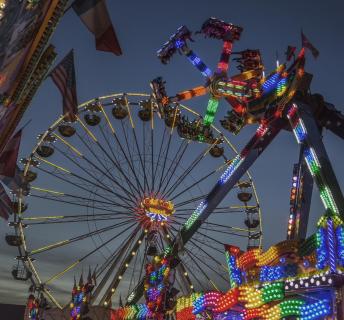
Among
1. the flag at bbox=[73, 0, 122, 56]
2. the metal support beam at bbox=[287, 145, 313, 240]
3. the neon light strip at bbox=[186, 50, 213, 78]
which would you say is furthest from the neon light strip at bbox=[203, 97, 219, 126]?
the flag at bbox=[73, 0, 122, 56]

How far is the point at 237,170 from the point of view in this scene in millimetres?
15742

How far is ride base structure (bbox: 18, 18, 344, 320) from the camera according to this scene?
9.10 m

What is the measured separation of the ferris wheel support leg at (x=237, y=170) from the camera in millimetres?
15680

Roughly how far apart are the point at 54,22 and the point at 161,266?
7.22 meters

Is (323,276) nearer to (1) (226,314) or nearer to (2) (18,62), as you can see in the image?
(1) (226,314)

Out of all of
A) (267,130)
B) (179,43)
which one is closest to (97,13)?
(267,130)

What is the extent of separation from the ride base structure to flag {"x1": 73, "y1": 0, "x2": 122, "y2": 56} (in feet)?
17.3

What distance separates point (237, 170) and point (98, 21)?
8731 millimetres

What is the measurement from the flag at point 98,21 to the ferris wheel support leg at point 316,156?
5511mm

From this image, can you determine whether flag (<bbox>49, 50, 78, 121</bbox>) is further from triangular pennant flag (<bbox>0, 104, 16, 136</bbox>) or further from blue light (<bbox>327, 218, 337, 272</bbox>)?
blue light (<bbox>327, 218, 337, 272</bbox>)

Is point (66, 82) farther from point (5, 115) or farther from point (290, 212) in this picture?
point (290, 212)

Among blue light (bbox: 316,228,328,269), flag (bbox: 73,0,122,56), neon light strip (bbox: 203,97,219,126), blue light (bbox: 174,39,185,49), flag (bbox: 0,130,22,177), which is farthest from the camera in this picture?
blue light (bbox: 174,39,185,49)

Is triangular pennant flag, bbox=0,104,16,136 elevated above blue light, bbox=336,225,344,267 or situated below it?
above

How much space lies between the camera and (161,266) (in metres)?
12.6
